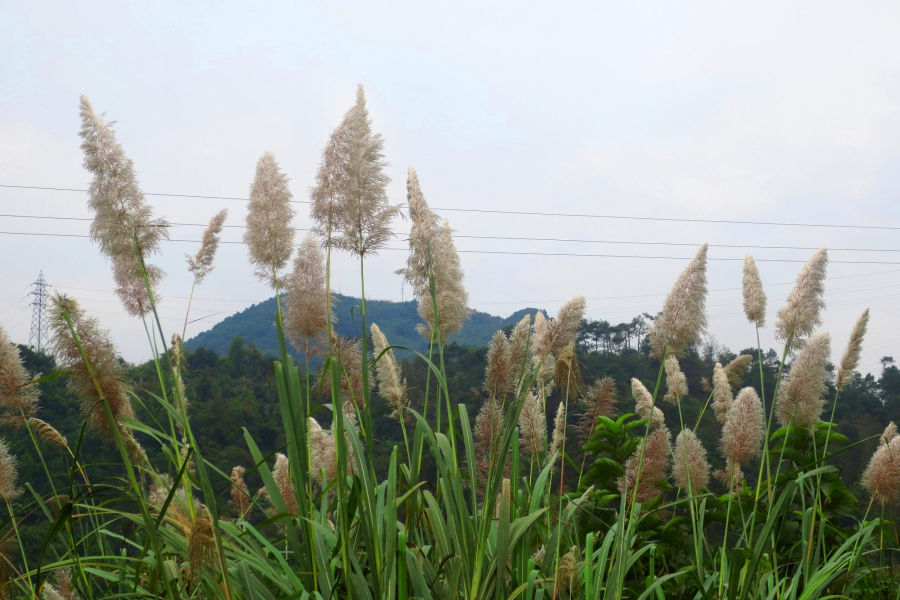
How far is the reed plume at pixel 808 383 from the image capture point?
10.3 feet

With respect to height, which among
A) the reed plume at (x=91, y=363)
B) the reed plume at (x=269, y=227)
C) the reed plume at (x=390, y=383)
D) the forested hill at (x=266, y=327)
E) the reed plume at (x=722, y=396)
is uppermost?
the reed plume at (x=269, y=227)

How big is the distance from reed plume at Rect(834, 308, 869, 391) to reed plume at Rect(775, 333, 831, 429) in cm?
39

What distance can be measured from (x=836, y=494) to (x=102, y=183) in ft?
12.5

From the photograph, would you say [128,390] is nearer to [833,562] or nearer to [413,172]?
[413,172]

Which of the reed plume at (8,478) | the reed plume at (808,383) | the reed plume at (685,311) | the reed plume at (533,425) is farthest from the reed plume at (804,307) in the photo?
the reed plume at (8,478)

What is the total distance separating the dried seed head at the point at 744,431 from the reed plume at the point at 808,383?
0.17 meters

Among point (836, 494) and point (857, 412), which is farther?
point (857, 412)

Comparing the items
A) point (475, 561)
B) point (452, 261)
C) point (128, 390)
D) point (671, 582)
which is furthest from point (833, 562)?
point (128, 390)

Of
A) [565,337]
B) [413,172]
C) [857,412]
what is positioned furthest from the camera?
[857,412]

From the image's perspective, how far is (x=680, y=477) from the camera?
3.53 m

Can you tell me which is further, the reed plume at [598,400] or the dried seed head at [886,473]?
the reed plume at [598,400]

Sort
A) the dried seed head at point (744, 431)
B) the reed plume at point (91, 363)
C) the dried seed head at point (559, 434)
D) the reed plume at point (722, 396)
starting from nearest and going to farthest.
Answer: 1. the reed plume at point (91, 363)
2. the dried seed head at point (559, 434)
3. the dried seed head at point (744, 431)
4. the reed plume at point (722, 396)

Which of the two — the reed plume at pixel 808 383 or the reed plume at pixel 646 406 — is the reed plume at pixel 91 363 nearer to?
the reed plume at pixel 646 406

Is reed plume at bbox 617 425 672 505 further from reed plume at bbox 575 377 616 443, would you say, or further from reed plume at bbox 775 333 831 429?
reed plume at bbox 775 333 831 429
